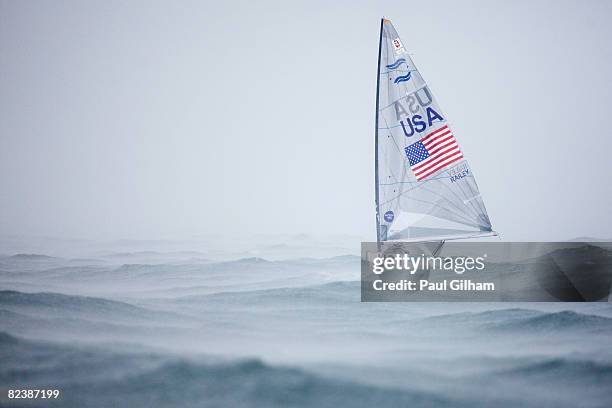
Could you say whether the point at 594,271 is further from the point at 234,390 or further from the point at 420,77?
the point at 234,390

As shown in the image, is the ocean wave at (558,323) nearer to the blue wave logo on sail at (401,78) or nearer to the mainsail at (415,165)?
the mainsail at (415,165)

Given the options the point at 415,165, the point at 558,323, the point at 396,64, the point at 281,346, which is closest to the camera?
the point at 281,346

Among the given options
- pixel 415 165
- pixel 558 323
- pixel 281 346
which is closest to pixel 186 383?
pixel 281 346

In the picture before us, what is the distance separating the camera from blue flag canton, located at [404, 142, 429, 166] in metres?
6.58

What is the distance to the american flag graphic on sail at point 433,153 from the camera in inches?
260

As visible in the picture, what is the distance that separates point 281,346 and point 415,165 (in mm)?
2674

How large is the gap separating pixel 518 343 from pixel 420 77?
314 cm

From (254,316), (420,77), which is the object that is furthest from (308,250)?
(420,77)

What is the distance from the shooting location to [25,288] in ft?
21.8

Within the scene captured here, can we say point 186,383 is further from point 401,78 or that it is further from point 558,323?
point 401,78

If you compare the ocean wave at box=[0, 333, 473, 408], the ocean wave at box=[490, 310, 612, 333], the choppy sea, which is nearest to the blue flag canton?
the choppy sea

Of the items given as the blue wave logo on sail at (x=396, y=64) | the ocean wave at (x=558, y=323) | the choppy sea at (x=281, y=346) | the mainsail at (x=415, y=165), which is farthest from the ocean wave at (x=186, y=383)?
the blue wave logo on sail at (x=396, y=64)

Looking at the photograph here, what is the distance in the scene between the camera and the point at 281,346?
5.27m

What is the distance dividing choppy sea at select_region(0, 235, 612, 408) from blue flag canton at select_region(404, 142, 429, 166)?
5.45 ft
